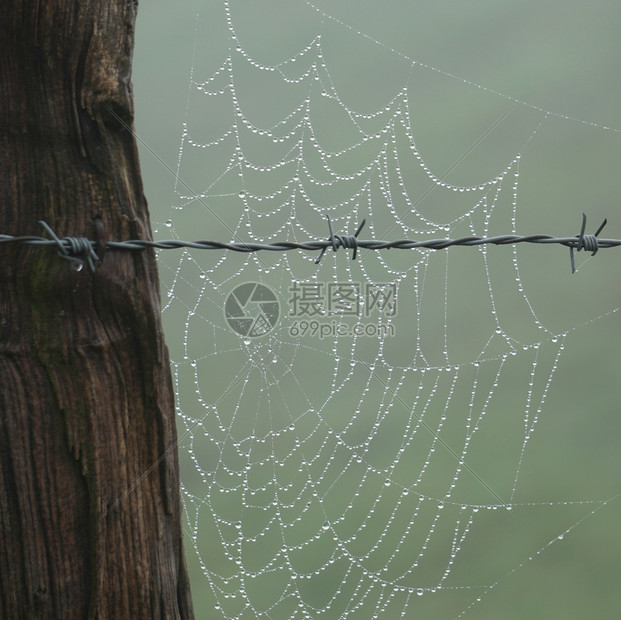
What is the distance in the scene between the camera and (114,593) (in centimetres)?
99

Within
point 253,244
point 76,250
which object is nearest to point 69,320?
point 76,250

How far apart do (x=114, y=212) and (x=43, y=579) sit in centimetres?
49

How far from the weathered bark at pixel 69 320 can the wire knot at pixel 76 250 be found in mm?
19

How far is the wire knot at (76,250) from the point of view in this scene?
92 centimetres

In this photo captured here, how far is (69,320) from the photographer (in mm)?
958

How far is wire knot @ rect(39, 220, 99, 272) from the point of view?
92cm

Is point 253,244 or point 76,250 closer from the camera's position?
point 76,250

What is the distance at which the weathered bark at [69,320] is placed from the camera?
3.09 feet

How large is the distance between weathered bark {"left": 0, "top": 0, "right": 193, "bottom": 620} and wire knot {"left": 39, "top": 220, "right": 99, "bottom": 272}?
19 millimetres

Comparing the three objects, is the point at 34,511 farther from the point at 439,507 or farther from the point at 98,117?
the point at 439,507

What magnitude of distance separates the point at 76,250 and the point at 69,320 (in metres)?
0.10

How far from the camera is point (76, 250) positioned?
923 millimetres

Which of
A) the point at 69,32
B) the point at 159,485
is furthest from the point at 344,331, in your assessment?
the point at 69,32

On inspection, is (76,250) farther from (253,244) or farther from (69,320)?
(253,244)
